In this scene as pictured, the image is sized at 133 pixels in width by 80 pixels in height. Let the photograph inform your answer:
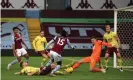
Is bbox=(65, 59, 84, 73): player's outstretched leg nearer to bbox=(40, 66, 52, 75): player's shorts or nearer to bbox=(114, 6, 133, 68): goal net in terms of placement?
bbox=(40, 66, 52, 75): player's shorts

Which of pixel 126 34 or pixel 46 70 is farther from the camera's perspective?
pixel 126 34

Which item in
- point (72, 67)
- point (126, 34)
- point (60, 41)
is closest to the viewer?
point (60, 41)

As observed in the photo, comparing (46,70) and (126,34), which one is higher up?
(46,70)

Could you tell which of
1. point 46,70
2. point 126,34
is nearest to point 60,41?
point 46,70

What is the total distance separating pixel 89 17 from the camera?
33.6 m

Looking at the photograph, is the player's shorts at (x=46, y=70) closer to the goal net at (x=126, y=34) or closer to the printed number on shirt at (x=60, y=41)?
the printed number on shirt at (x=60, y=41)

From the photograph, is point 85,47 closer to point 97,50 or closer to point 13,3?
point 13,3

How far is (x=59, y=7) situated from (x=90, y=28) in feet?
13.1

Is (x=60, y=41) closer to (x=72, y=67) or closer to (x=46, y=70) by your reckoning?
(x=46, y=70)

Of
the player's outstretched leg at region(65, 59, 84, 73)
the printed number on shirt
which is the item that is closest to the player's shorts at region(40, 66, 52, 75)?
the printed number on shirt

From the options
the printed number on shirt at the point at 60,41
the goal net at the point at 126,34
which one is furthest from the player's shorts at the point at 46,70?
the goal net at the point at 126,34

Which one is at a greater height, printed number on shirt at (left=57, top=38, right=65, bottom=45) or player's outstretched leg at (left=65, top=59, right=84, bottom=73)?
printed number on shirt at (left=57, top=38, right=65, bottom=45)

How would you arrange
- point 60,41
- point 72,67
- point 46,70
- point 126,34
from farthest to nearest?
1. point 126,34
2. point 72,67
3. point 60,41
4. point 46,70

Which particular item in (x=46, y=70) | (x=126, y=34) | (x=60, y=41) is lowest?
(x=126, y=34)
